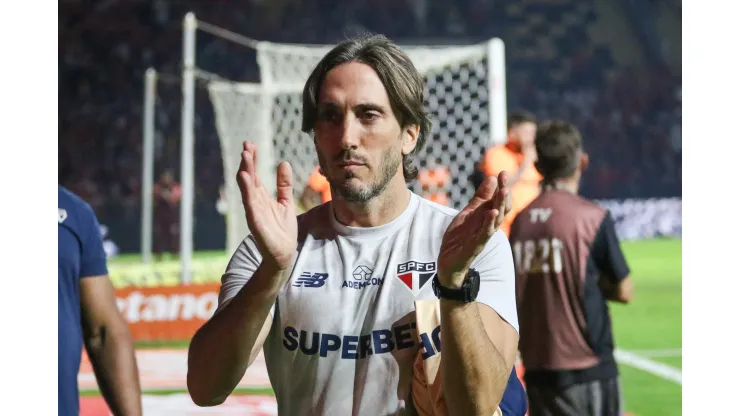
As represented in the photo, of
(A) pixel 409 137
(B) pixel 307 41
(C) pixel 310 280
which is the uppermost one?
(B) pixel 307 41

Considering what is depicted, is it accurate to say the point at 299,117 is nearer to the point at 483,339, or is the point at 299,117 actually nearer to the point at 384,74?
the point at 384,74

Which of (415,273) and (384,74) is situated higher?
(384,74)

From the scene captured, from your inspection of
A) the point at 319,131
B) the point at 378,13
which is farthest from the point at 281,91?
the point at 378,13

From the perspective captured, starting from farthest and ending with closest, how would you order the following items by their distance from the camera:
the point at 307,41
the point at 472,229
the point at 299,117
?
the point at 307,41 → the point at 299,117 → the point at 472,229

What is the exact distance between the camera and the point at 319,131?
5.20 ft

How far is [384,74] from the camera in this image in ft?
5.04

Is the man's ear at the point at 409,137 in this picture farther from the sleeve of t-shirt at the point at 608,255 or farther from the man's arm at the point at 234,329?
the sleeve of t-shirt at the point at 608,255

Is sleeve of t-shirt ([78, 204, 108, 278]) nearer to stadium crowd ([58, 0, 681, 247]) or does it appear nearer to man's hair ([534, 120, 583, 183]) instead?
man's hair ([534, 120, 583, 183])

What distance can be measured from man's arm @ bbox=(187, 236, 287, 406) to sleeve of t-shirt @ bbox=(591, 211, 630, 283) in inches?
55.1

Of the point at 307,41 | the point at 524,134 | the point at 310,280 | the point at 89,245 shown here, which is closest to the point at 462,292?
the point at 310,280

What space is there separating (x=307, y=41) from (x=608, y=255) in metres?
6.87

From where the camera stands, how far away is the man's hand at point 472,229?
1.23 meters

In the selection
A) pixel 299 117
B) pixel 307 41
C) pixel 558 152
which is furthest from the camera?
pixel 307 41
